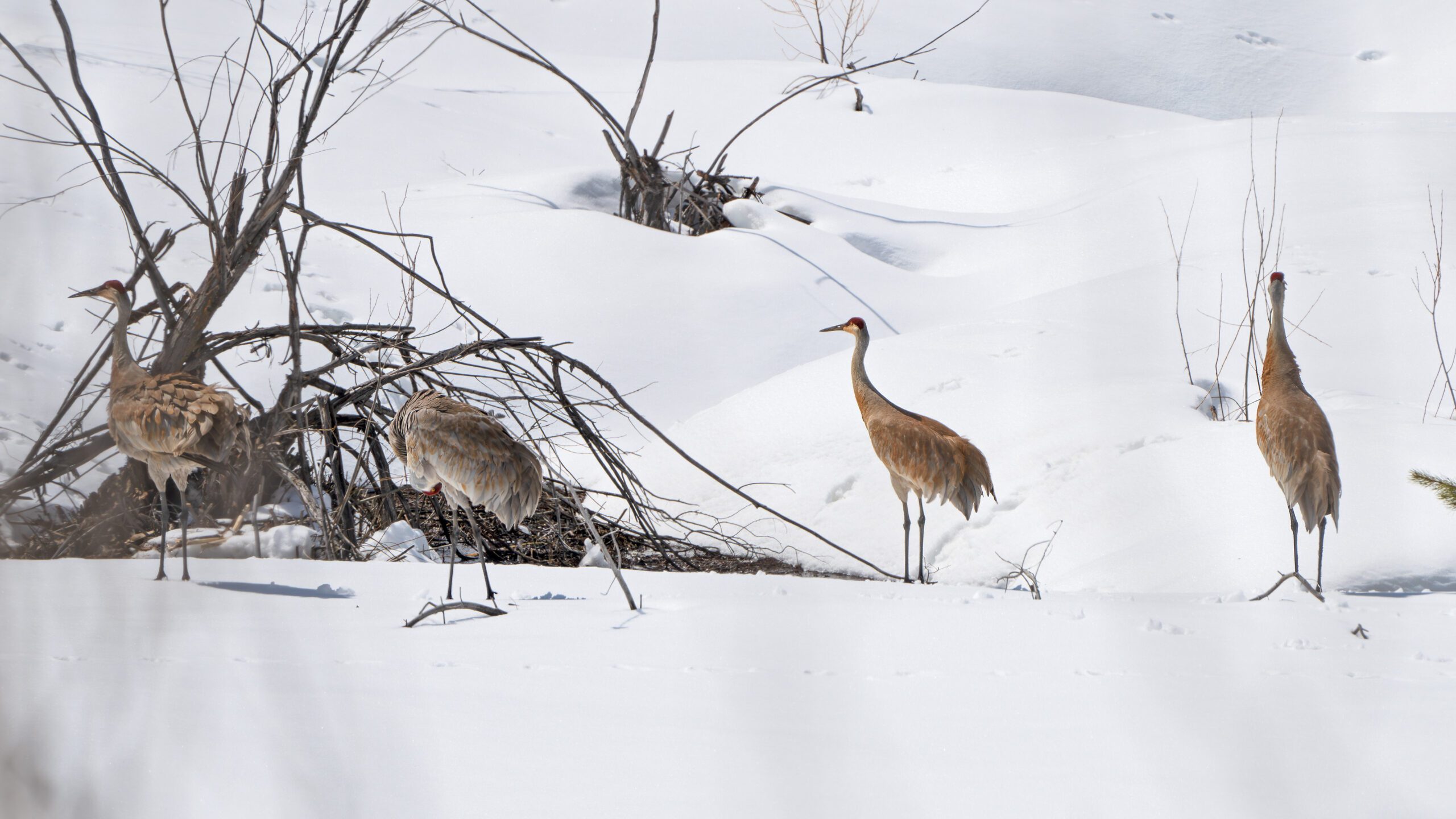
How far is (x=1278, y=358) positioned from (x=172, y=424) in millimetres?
3601

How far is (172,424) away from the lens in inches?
126

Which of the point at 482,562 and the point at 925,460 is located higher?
the point at 925,460

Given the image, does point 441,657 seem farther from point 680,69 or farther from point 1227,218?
point 680,69

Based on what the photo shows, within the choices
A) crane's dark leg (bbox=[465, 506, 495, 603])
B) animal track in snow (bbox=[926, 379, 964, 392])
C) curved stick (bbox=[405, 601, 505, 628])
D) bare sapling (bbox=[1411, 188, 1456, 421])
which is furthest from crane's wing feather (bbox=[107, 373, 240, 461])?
bare sapling (bbox=[1411, 188, 1456, 421])

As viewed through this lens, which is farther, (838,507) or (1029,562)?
(838,507)

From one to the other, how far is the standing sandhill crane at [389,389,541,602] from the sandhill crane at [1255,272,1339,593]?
7.90 feet

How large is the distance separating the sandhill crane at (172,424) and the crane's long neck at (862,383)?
255cm

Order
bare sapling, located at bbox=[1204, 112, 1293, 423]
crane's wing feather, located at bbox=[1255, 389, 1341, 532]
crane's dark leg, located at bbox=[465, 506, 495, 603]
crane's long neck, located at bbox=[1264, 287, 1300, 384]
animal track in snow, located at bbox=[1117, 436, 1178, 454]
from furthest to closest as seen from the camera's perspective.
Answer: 1. bare sapling, located at bbox=[1204, 112, 1293, 423]
2. animal track in snow, located at bbox=[1117, 436, 1178, 454]
3. crane's long neck, located at bbox=[1264, 287, 1300, 384]
4. crane's wing feather, located at bbox=[1255, 389, 1341, 532]
5. crane's dark leg, located at bbox=[465, 506, 495, 603]

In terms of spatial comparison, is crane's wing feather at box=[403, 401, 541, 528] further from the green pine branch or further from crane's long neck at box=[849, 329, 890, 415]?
the green pine branch

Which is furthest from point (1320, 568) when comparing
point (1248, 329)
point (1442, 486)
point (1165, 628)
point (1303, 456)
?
point (1248, 329)

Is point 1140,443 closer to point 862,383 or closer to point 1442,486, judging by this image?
point 862,383

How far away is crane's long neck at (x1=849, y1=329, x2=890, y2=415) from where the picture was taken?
4.86 metres

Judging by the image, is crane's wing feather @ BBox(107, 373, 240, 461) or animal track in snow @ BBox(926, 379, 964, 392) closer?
crane's wing feather @ BBox(107, 373, 240, 461)

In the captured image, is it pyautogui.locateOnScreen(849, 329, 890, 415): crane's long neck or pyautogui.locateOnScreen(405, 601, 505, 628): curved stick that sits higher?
pyautogui.locateOnScreen(849, 329, 890, 415): crane's long neck
